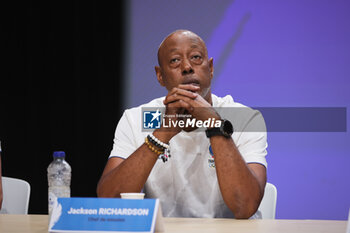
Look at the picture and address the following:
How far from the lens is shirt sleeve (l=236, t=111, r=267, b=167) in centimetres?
210

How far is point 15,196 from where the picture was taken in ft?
8.27

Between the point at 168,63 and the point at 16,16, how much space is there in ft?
6.20

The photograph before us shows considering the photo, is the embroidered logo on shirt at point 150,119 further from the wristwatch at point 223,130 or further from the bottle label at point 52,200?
the bottle label at point 52,200

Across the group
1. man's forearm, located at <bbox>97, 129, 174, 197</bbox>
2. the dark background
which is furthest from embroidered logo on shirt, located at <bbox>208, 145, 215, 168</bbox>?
the dark background

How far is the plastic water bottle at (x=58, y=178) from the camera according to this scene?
1472mm

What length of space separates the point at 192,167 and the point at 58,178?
32.2 inches

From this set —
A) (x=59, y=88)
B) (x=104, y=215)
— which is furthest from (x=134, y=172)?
(x=59, y=88)

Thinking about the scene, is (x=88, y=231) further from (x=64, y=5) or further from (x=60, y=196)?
(x=64, y=5)

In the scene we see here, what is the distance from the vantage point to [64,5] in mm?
3670

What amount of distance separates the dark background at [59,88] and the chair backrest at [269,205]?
1559 mm

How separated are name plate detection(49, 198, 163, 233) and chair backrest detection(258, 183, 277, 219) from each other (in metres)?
1.02

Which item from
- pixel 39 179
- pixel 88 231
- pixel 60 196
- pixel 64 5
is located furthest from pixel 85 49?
pixel 88 231

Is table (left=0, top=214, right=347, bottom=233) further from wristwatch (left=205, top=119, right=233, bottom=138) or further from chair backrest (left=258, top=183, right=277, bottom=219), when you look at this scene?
chair backrest (left=258, top=183, right=277, bottom=219)

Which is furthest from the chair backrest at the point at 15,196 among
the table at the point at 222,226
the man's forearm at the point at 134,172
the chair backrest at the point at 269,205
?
the chair backrest at the point at 269,205
